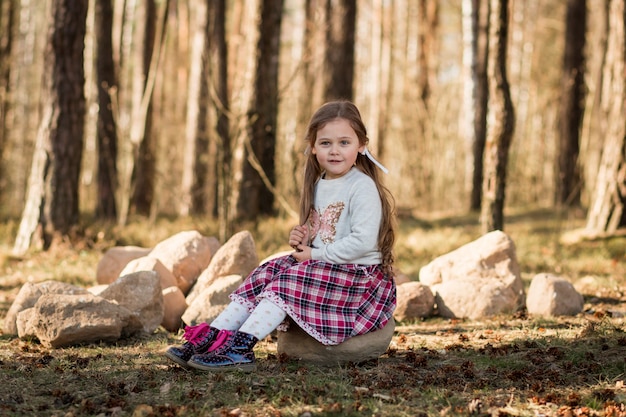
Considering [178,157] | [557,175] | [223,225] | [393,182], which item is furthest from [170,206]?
[223,225]

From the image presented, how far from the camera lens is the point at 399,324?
4938mm

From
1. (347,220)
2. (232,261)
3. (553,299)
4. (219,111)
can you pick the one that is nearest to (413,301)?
(553,299)

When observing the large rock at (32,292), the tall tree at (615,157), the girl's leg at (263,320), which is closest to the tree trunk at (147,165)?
the tall tree at (615,157)

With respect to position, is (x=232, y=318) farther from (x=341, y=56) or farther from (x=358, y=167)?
(x=341, y=56)

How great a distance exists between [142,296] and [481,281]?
7.88 feet

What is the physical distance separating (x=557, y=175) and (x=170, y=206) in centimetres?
1015

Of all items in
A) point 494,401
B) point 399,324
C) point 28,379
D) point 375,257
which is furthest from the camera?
point 399,324

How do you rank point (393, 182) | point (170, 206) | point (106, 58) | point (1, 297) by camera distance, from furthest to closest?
1. point (393, 182)
2. point (170, 206)
3. point (106, 58)
4. point (1, 297)

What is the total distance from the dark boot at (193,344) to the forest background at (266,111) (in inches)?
136

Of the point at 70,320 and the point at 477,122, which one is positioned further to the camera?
the point at 477,122

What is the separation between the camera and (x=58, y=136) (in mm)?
7195

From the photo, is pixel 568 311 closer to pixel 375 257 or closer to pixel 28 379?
pixel 375 257

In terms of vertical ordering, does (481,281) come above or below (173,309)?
above

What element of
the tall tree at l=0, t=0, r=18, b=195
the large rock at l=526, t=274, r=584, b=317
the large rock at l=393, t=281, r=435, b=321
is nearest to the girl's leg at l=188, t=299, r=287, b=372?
the large rock at l=393, t=281, r=435, b=321
